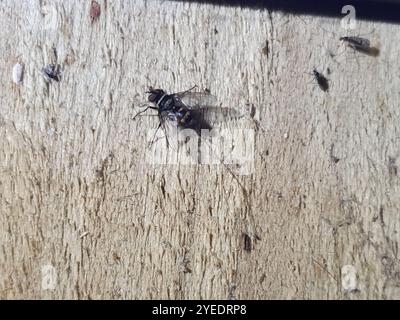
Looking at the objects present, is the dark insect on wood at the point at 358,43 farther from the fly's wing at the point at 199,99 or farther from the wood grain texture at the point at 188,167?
the fly's wing at the point at 199,99

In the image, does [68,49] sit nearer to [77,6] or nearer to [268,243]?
[77,6]

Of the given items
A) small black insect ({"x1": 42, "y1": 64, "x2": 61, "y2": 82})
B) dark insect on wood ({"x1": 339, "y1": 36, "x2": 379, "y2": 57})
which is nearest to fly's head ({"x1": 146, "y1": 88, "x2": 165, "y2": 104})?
small black insect ({"x1": 42, "y1": 64, "x2": 61, "y2": 82})

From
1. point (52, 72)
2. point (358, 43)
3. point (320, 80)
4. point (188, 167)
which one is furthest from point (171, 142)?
point (358, 43)

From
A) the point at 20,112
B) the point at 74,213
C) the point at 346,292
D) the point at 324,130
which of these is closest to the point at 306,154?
the point at 324,130

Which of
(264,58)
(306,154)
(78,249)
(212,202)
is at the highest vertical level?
(264,58)

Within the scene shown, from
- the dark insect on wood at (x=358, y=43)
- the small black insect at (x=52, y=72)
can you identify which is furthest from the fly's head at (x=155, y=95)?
the dark insect on wood at (x=358, y=43)
